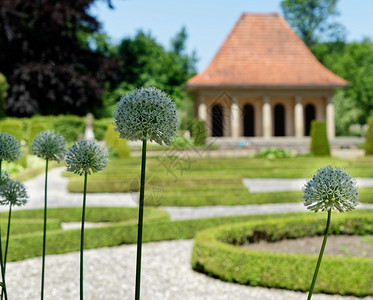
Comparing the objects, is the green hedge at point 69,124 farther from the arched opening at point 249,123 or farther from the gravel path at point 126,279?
the gravel path at point 126,279

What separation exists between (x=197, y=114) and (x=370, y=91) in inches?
659

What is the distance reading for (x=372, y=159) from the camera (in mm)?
17094

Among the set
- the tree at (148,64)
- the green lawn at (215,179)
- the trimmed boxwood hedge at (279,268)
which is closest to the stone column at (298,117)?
the tree at (148,64)

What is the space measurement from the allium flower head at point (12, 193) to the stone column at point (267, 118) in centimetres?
2597

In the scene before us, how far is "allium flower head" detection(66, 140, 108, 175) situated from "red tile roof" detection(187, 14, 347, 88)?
23.8m

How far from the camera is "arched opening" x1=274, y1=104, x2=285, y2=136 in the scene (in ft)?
95.2

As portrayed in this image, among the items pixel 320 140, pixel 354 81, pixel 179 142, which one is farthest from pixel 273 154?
pixel 354 81

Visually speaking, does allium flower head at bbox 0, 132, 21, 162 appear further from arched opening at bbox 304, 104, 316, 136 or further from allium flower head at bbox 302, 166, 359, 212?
arched opening at bbox 304, 104, 316, 136

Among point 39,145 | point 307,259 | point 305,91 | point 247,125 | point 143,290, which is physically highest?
point 305,91

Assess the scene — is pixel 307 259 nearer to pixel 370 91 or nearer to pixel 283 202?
pixel 283 202

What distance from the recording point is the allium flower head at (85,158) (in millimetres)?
1670

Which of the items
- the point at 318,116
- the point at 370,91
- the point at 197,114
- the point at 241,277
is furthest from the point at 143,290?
the point at 370,91

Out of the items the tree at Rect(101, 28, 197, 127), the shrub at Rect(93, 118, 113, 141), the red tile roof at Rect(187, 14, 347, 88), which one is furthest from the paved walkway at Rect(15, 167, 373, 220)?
the tree at Rect(101, 28, 197, 127)

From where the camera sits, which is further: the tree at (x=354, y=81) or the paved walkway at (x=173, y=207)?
the tree at (x=354, y=81)
